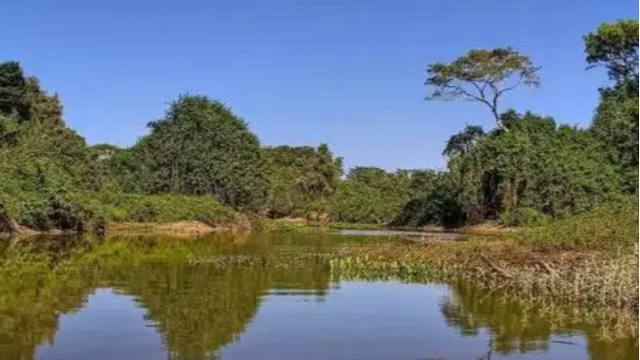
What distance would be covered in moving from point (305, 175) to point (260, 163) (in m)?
25.7

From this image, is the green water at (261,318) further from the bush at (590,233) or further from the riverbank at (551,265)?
the bush at (590,233)

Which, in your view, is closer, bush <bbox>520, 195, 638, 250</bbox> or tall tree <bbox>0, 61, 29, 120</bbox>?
bush <bbox>520, 195, 638, 250</bbox>

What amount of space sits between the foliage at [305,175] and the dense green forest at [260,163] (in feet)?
59.0

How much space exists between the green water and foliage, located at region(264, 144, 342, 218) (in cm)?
5807

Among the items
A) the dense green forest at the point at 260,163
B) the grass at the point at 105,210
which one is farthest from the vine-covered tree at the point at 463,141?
the grass at the point at 105,210

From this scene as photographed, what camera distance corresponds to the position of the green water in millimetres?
9727

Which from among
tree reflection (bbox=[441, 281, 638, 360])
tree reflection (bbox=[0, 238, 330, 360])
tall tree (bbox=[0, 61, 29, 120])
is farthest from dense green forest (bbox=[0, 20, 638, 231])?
tree reflection (bbox=[441, 281, 638, 360])

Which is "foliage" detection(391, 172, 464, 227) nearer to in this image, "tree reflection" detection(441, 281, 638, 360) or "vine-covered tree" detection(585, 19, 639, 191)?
"vine-covered tree" detection(585, 19, 639, 191)

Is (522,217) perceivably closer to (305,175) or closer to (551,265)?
(551,265)

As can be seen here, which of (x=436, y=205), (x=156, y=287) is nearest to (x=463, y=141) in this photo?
(x=436, y=205)

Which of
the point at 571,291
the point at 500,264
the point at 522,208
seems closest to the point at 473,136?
the point at 522,208

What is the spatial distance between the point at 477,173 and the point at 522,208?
5089 mm

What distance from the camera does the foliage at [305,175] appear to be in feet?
257

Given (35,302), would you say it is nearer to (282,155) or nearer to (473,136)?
(473,136)
